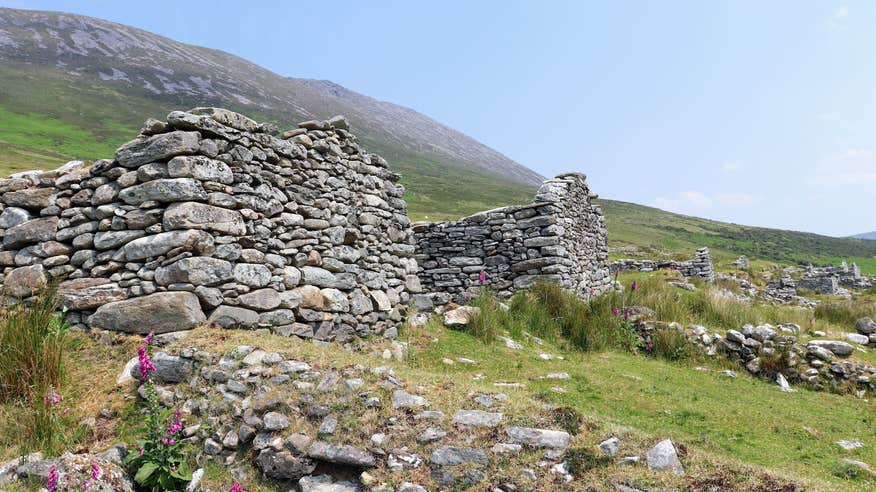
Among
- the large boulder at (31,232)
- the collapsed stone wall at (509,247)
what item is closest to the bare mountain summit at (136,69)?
the collapsed stone wall at (509,247)

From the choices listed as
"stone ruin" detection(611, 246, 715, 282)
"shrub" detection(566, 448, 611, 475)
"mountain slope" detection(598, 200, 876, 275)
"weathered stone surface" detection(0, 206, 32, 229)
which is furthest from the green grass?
"mountain slope" detection(598, 200, 876, 275)

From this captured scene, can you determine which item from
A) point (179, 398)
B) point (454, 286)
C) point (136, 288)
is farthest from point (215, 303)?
point (454, 286)

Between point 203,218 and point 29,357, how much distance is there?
7.79 feet

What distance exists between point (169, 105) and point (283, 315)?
153204mm

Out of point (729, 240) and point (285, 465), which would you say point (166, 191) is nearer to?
point (285, 465)

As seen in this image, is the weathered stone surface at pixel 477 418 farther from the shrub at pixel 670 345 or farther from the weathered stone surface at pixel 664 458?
the shrub at pixel 670 345

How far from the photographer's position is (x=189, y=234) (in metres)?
6.16

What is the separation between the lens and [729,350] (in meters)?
9.67

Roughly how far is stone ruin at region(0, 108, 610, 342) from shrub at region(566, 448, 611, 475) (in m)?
4.67

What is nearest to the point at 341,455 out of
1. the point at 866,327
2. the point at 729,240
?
the point at 866,327

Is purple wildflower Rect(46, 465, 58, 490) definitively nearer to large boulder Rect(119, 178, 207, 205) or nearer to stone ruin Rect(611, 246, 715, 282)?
large boulder Rect(119, 178, 207, 205)

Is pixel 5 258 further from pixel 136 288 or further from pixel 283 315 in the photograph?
pixel 283 315

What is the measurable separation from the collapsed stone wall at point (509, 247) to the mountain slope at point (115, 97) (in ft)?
192

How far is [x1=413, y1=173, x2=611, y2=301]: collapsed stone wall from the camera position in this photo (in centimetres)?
1318
